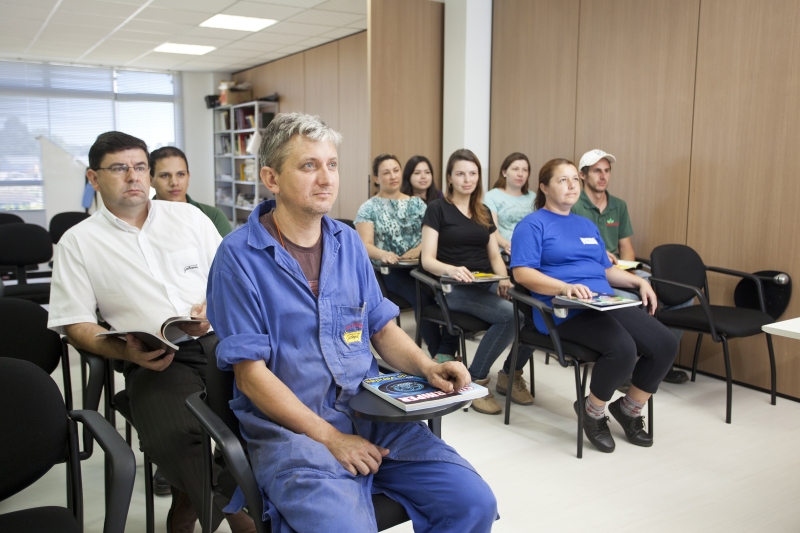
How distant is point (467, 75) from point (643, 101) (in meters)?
1.60

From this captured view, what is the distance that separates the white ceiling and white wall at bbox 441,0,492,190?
1.15 metres

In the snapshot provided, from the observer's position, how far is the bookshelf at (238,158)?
9.12m

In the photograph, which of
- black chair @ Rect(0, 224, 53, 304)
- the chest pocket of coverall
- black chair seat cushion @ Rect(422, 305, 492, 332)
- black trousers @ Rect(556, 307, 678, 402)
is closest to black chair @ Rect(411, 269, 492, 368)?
black chair seat cushion @ Rect(422, 305, 492, 332)

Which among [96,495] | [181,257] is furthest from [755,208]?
[96,495]

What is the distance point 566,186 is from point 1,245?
3.99 meters

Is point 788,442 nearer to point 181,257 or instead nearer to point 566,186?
point 566,186

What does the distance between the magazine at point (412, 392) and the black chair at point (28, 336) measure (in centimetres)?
122

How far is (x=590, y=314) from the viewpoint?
9.33 feet

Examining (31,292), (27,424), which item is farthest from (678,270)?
(31,292)

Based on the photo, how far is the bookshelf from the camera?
29.9 feet

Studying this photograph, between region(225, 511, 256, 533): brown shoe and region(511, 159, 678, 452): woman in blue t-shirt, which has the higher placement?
region(511, 159, 678, 452): woman in blue t-shirt

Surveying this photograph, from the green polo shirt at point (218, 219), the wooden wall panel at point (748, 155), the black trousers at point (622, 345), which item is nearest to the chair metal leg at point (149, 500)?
the green polo shirt at point (218, 219)

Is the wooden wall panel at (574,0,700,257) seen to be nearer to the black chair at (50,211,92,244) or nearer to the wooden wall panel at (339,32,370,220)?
the wooden wall panel at (339,32,370,220)

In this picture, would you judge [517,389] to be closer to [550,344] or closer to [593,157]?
[550,344]
